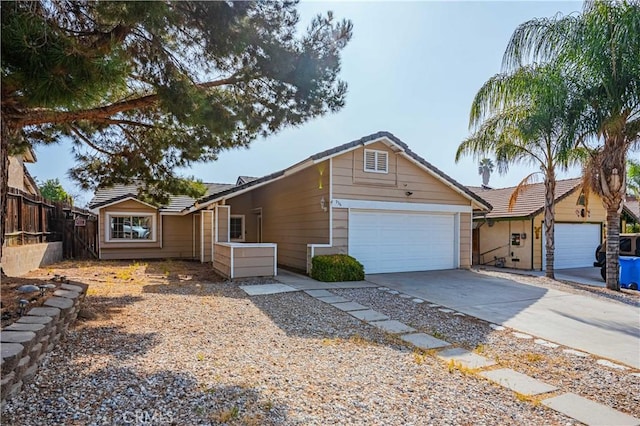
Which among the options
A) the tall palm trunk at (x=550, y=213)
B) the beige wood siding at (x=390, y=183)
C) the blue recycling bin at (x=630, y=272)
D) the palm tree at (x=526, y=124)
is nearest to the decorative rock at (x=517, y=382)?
the beige wood siding at (x=390, y=183)

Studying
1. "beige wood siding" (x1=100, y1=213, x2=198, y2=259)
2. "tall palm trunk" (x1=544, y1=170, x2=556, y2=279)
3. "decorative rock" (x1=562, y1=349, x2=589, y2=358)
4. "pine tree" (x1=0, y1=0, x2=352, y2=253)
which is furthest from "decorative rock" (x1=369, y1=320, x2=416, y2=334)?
"beige wood siding" (x1=100, y1=213, x2=198, y2=259)

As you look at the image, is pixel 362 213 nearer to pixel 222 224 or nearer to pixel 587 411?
pixel 222 224

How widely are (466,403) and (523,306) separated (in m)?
5.10

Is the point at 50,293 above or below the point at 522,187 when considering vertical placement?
below

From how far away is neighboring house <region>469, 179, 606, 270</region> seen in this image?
1583cm

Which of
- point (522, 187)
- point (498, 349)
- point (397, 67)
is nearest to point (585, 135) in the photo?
point (522, 187)

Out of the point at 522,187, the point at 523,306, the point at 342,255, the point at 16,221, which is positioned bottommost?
the point at 523,306

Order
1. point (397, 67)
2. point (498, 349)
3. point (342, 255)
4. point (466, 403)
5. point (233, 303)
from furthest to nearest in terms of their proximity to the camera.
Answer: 1. point (342, 255)
2. point (397, 67)
3. point (233, 303)
4. point (498, 349)
5. point (466, 403)

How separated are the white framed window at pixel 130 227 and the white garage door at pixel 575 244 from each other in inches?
699

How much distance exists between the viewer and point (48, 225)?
14695 mm

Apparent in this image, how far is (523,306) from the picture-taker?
25.8 ft

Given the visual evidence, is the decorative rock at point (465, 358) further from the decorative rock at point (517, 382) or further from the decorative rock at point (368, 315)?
the decorative rock at point (368, 315)

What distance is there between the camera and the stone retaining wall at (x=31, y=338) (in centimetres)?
306

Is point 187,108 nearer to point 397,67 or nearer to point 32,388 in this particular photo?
point 32,388
